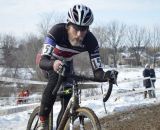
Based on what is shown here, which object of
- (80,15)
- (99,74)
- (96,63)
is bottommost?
(99,74)

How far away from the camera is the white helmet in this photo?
197 inches

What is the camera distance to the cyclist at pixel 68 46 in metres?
5.04

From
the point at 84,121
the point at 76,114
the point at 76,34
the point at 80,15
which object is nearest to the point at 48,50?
the point at 76,34

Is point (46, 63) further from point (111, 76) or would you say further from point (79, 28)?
point (111, 76)

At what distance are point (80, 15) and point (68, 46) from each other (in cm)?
62

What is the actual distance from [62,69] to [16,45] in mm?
80625

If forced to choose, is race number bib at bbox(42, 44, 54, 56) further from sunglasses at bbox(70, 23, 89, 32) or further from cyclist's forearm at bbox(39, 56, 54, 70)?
sunglasses at bbox(70, 23, 89, 32)

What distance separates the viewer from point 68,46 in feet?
18.0

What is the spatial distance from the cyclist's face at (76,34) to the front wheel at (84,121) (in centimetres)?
92

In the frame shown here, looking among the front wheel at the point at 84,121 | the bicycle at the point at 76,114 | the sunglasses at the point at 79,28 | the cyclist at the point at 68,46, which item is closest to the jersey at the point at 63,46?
the cyclist at the point at 68,46

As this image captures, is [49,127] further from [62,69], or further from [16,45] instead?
[16,45]

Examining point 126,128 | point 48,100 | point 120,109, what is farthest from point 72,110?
point 120,109

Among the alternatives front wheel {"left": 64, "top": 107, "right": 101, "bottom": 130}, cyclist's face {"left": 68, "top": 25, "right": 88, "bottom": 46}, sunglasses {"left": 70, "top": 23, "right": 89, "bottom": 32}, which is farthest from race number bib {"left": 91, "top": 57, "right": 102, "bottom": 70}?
front wheel {"left": 64, "top": 107, "right": 101, "bottom": 130}

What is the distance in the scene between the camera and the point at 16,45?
84.2m
